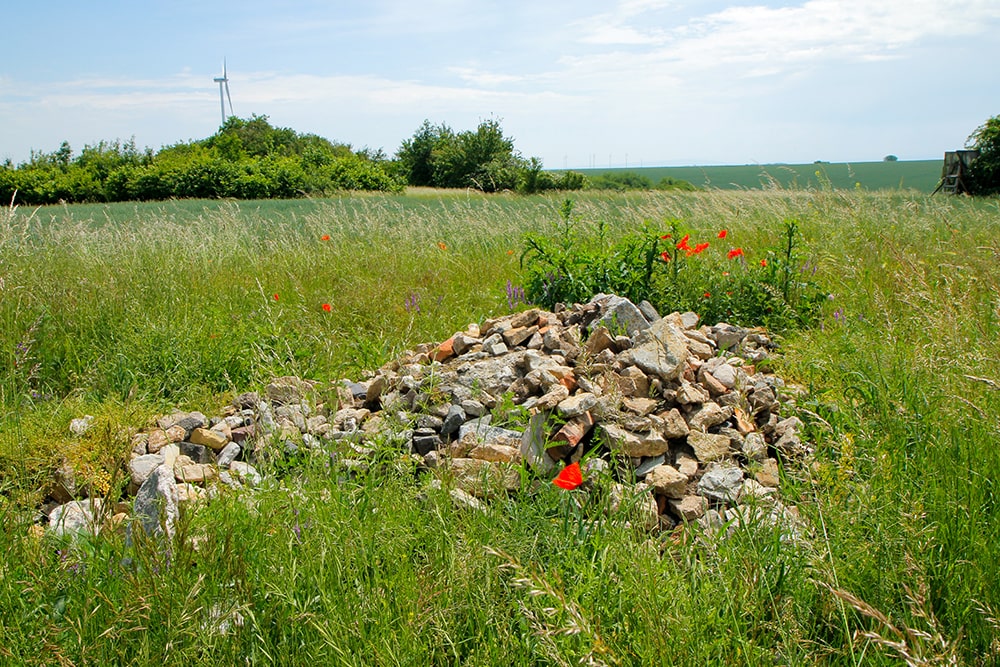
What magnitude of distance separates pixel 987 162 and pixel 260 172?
93.6 ft

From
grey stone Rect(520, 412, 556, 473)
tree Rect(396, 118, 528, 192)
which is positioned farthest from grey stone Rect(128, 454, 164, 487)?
tree Rect(396, 118, 528, 192)

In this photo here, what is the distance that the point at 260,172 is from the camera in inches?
1210

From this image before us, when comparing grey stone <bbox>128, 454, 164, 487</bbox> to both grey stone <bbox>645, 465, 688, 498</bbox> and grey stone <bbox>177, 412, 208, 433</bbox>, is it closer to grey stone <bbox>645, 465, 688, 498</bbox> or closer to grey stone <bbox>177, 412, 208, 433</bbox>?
grey stone <bbox>177, 412, 208, 433</bbox>

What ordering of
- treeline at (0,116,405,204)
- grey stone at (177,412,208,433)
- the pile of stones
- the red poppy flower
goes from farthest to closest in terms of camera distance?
treeline at (0,116,405,204), grey stone at (177,412,208,433), the pile of stones, the red poppy flower

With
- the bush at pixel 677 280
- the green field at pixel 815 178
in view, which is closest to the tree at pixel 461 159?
the green field at pixel 815 178

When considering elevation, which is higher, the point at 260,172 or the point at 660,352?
the point at 260,172

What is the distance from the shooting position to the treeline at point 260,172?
30547 mm

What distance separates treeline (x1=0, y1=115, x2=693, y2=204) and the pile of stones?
921 inches

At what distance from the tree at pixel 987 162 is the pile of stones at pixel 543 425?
22912 mm

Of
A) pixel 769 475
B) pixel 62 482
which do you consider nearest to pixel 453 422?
pixel 769 475

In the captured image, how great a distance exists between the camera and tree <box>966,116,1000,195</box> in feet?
70.1

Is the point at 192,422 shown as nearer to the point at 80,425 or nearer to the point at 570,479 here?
the point at 80,425

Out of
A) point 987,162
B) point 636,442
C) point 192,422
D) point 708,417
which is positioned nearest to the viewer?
point 636,442

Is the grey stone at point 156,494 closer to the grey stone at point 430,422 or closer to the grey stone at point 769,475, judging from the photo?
the grey stone at point 430,422
